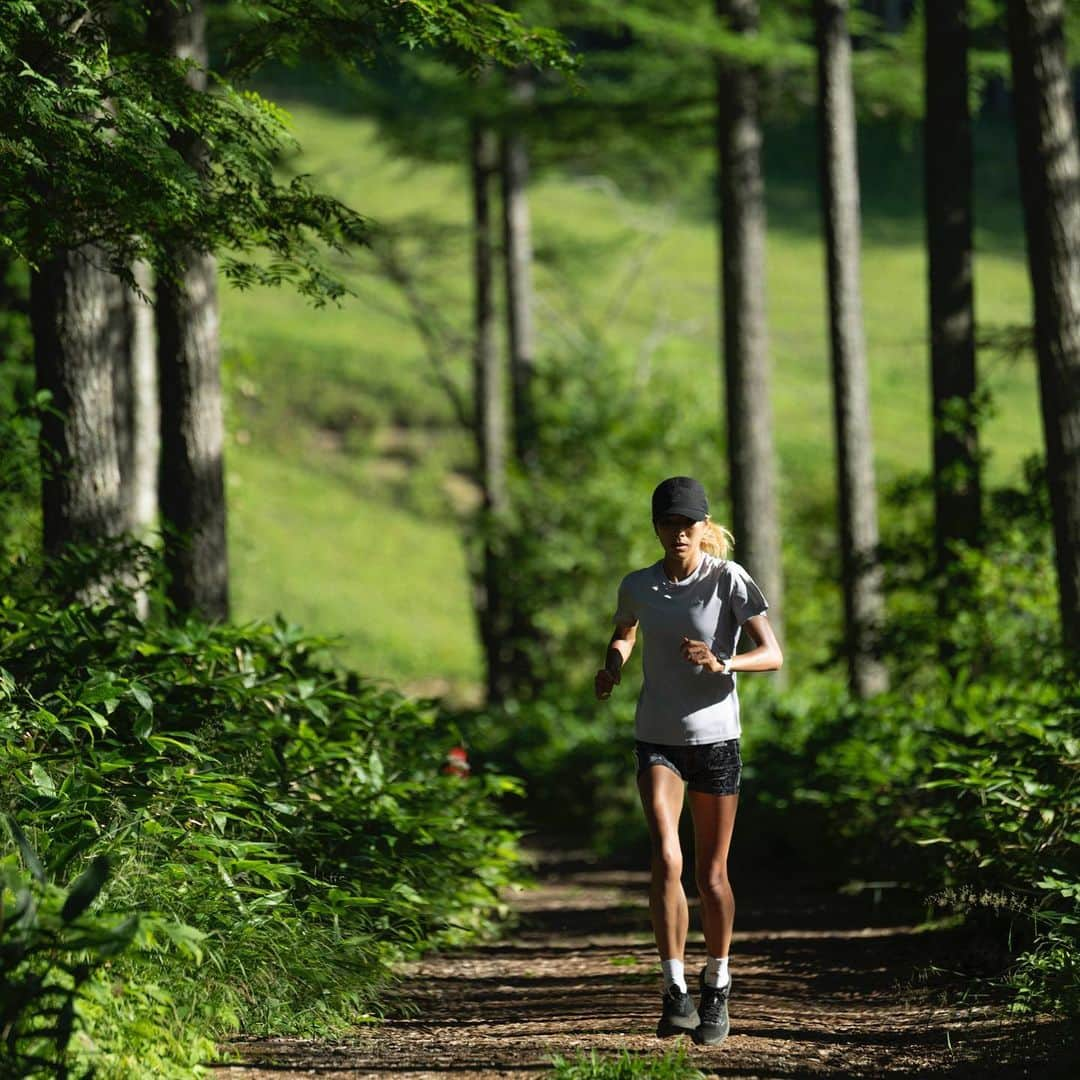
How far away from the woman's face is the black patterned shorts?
72cm

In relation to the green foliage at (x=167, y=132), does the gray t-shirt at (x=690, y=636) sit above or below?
below

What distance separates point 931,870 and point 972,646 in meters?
3.42

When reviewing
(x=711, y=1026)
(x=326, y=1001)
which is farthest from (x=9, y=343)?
(x=711, y=1026)

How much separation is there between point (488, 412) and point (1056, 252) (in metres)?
13.7

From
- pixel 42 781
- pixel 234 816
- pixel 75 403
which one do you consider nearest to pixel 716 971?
pixel 234 816

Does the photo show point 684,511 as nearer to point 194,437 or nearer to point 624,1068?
point 624,1068

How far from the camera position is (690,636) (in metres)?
5.46

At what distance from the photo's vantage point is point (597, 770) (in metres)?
15.0

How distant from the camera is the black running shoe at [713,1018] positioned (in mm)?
5383

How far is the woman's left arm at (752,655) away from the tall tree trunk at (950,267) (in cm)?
601

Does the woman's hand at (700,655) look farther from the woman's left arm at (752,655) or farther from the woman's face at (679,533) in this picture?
the woman's face at (679,533)

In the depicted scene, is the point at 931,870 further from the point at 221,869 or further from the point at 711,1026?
the point at 221,869

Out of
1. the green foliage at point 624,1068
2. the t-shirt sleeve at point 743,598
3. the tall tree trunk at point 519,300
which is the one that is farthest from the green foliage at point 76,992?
the tall tree trunk at point 519,300

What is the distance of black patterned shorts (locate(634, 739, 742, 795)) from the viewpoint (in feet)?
17.9
